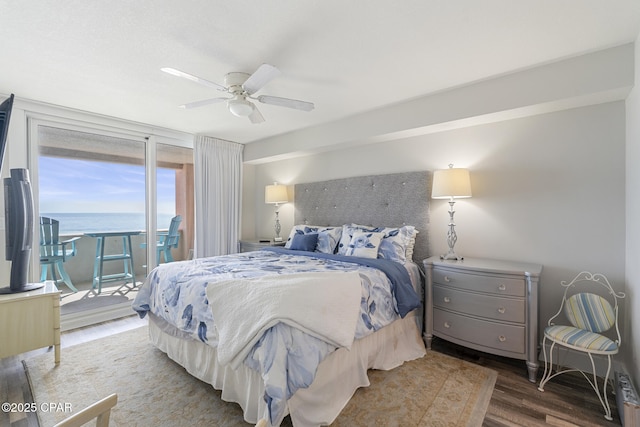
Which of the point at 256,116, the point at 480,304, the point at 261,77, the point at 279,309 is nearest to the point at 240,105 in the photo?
the point at 256,116

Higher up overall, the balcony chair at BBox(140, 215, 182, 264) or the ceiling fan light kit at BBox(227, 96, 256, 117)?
the ceiling fan light kit at BBox(227, 96, 256, 117)

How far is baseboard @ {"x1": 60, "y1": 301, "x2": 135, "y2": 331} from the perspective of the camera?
3.28 metres

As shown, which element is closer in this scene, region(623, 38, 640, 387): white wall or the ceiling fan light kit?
region(623, 38, 640, 387): white wall

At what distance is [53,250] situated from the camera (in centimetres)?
338

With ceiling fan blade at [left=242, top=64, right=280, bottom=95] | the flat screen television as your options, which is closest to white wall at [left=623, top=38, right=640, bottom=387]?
ceiling fan blade at [left=242, top=64, right=280, bottom=95]

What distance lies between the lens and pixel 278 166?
4832 mm

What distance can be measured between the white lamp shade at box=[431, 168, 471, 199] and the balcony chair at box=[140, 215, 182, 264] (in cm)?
365

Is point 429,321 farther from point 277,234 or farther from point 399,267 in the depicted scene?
point 277,234

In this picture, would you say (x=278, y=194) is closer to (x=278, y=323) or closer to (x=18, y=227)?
(x=18, y=227)

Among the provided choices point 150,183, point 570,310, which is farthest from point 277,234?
point 570,310

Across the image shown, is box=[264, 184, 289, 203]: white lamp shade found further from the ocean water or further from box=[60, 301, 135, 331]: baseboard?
box=[60, 301, 135, 331]: baseboard

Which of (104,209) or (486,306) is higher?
(104,209)

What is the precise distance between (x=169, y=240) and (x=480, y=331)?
4.04 meters

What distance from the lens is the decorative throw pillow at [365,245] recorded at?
116 inches
